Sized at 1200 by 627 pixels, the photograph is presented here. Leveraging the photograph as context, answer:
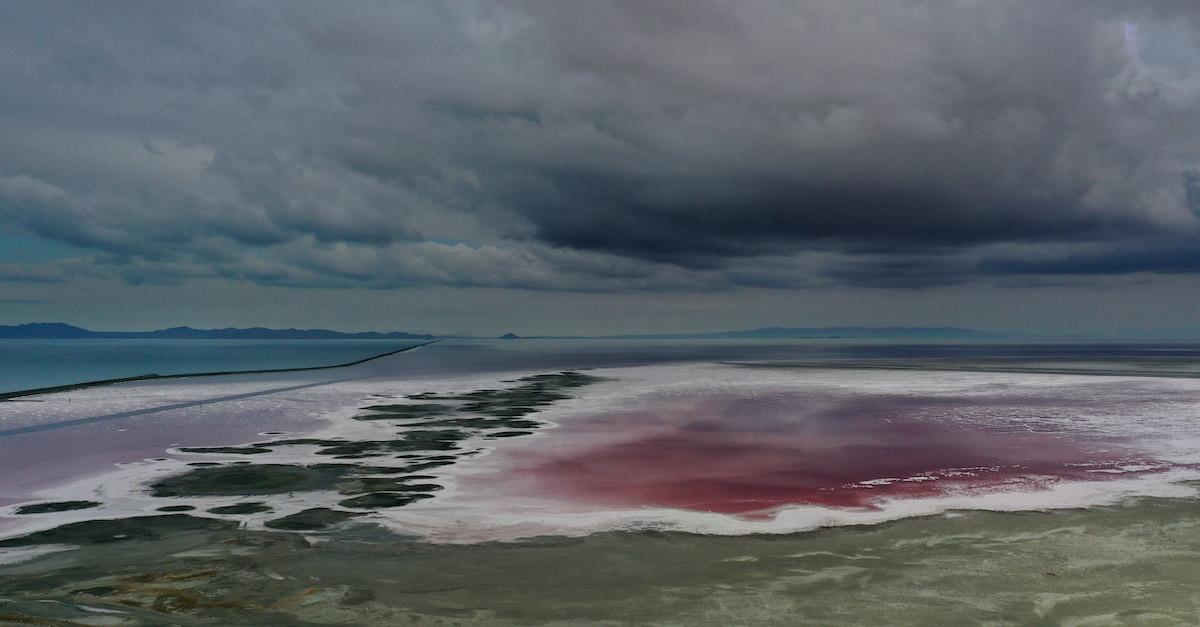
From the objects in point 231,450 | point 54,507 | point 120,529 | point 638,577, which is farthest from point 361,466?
point 638,577

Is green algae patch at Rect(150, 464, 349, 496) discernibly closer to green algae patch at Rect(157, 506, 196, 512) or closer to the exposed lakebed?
the exposed lakebed

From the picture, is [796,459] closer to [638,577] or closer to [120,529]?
[638,577]

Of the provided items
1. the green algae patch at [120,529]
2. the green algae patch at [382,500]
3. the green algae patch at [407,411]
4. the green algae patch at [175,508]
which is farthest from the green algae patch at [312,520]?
the green algae patch at [407,411]

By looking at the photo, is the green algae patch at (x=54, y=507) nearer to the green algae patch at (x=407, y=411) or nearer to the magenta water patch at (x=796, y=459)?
the magenta water patch at (x=796, y=459)

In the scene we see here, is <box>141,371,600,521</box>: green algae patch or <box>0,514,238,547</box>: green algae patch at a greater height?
<box>0,514,238,547</box>: green algae patch

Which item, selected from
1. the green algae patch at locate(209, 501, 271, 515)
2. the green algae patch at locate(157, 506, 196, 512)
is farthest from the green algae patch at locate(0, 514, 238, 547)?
the green algae patch at locate(209, 501, 271, 515)

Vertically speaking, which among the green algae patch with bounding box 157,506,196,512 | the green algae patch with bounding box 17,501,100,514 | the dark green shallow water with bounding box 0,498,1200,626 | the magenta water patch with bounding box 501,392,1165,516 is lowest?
the magenta water patch with bounding box 501,392,1165,516
